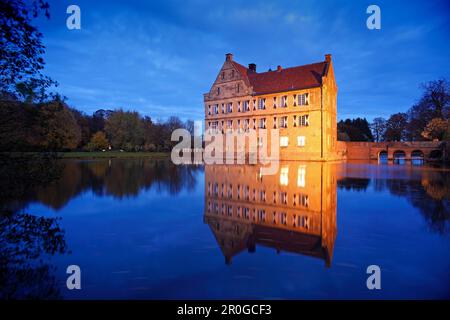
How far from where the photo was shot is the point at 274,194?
10375 mm

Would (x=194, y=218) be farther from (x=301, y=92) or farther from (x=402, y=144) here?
(x=402, y=144)

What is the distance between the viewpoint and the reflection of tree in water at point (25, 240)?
139 inches

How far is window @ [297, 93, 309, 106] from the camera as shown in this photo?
37.8m

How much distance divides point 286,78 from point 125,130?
40.7 m

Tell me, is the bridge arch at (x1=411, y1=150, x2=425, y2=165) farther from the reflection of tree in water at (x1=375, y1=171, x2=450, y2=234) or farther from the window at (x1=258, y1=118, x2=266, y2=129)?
the reflection of tree in water at (x1=375, y1=171, x2=450, y2=234)

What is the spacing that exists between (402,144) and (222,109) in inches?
1251

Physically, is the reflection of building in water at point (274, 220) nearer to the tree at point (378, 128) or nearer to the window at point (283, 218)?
the window at point (283, 218)

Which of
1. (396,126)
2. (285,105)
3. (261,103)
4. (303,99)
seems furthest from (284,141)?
(396,126)

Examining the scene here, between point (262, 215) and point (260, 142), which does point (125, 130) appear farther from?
point (262, 215)

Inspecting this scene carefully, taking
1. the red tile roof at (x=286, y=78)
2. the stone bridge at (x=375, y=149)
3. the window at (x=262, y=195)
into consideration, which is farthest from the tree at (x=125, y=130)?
the window at (x=262, y=195)

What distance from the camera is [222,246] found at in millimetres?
5164

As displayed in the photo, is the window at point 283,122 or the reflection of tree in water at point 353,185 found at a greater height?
the window at point 283,122

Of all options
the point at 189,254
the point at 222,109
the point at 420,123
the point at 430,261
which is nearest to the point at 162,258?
the point at 189,254

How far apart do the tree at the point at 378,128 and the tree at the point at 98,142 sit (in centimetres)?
7934
